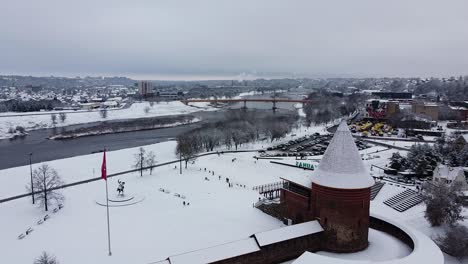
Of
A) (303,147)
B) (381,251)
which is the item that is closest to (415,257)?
(381,251)

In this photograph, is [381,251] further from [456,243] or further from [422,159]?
[422,159]

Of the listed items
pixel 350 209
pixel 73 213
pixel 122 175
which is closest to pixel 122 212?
pixel 73 213

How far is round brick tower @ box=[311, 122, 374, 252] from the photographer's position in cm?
2059

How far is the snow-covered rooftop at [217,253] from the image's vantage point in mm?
17364

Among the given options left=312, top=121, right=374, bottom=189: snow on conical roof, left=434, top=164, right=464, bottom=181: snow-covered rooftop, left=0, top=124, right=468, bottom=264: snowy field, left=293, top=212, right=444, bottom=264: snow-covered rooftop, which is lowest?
left=0, top=124, right=468, bottom=264: snowy field

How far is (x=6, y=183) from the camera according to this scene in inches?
1623

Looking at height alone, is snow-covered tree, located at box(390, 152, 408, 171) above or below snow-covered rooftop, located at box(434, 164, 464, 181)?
below

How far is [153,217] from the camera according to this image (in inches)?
1161

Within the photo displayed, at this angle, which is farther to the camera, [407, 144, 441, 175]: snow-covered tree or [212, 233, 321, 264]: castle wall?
[407, 144, 441, 175]: snow-covered tree

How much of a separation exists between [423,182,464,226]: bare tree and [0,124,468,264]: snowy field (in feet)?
2.94

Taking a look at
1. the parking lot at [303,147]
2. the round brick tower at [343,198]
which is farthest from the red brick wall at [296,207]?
the parking lot at [303,147]

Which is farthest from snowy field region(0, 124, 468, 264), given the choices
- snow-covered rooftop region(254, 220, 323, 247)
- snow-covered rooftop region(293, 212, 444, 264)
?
snow-covered rooftop region(254, 220, 323, 247)

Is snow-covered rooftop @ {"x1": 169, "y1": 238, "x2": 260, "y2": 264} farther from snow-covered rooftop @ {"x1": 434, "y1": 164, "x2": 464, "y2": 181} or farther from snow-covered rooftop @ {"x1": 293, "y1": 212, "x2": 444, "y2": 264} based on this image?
snow-covered rooftop @ {"x1": 434, "y1": 164, "x2": 464, "y2": 181}

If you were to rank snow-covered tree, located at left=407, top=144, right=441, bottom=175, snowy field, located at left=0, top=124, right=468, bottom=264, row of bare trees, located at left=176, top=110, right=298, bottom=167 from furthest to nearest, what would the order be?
row of bare trees, located at left=176, top=110, right=298, bottom=167 → snow-covered tree, located at left=407, top=144, right=441, bottom=175 → snowy field, located at left=0, top=124, right=468, bottom=264
